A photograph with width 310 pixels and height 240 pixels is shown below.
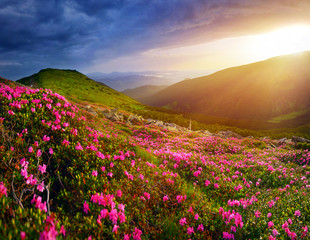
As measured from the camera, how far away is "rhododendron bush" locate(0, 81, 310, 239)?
340 cm

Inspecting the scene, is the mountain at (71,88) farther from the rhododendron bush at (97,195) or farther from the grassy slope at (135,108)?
the rhododendron bush at (97,195)

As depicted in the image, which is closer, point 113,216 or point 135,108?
point 113,216

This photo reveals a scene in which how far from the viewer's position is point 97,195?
4.15 m

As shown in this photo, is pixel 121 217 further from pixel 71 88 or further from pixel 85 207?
pixel 71 88

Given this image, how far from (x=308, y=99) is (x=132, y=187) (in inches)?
10127

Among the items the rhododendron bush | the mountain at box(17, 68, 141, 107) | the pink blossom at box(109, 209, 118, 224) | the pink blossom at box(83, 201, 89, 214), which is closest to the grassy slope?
the mountain at box(17, 68, 141, 107)

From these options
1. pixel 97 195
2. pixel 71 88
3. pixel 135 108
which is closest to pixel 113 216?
pixel 97 195

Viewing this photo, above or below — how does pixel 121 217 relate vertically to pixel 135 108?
below

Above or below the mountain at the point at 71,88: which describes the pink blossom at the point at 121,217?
below

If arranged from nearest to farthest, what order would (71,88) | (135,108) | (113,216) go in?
(113,216), (135,108), (71,88)

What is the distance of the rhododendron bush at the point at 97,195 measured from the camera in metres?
3.40

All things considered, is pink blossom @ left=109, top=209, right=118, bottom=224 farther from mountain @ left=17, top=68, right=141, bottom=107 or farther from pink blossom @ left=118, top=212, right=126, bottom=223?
mountain @ left=17, top=68, right=141, bottom=107

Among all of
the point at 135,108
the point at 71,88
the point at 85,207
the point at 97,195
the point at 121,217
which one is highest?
the point at 71,88

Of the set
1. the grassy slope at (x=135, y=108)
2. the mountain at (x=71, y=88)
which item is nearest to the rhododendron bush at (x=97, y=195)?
the grassy slope at (x=135, y=108)
